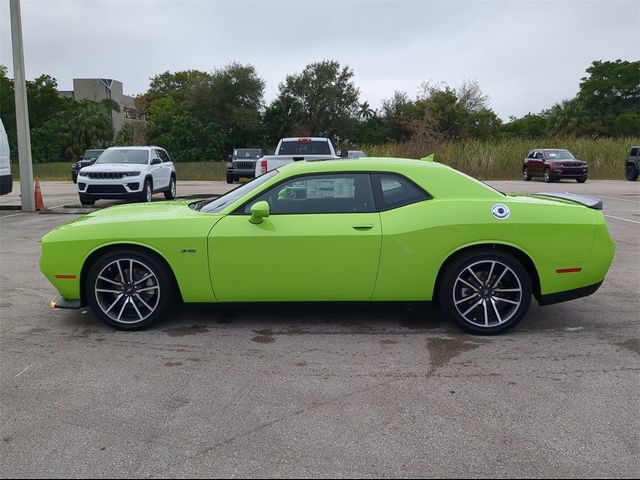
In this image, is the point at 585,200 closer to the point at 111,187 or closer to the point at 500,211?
the point at 500,211

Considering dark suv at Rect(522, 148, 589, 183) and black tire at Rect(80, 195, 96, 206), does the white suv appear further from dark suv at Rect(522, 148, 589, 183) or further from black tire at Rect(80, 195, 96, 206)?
dark suv at Rect(522, 148, 589, 183)

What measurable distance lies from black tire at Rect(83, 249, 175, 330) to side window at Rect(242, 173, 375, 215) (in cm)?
97

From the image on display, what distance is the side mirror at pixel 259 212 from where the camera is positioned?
496 cm

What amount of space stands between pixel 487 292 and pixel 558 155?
87.5 ft

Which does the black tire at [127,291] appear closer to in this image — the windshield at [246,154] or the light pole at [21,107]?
the light pole at [21,107]

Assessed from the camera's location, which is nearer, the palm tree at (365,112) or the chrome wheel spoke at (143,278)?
the chrome wheel spoke at (143,278)

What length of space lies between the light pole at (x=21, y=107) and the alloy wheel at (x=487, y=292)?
508 inches

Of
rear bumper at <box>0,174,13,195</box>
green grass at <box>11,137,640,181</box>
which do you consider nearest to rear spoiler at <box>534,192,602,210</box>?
rear bumper at <box>0,174,13,195</box>

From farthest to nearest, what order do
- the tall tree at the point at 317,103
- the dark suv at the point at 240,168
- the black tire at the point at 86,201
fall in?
1. the tall tree at the point at 317,103
2. the dark suv at the point at 240,168
3. the black tire at the point at 86,201

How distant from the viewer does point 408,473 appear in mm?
2996

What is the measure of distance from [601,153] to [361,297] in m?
35.4

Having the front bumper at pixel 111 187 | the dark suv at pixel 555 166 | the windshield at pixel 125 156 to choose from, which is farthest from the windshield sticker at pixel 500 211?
the dark suv at pixel 555 166

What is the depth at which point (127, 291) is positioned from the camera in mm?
5254

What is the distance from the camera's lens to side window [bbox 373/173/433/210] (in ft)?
17.0
